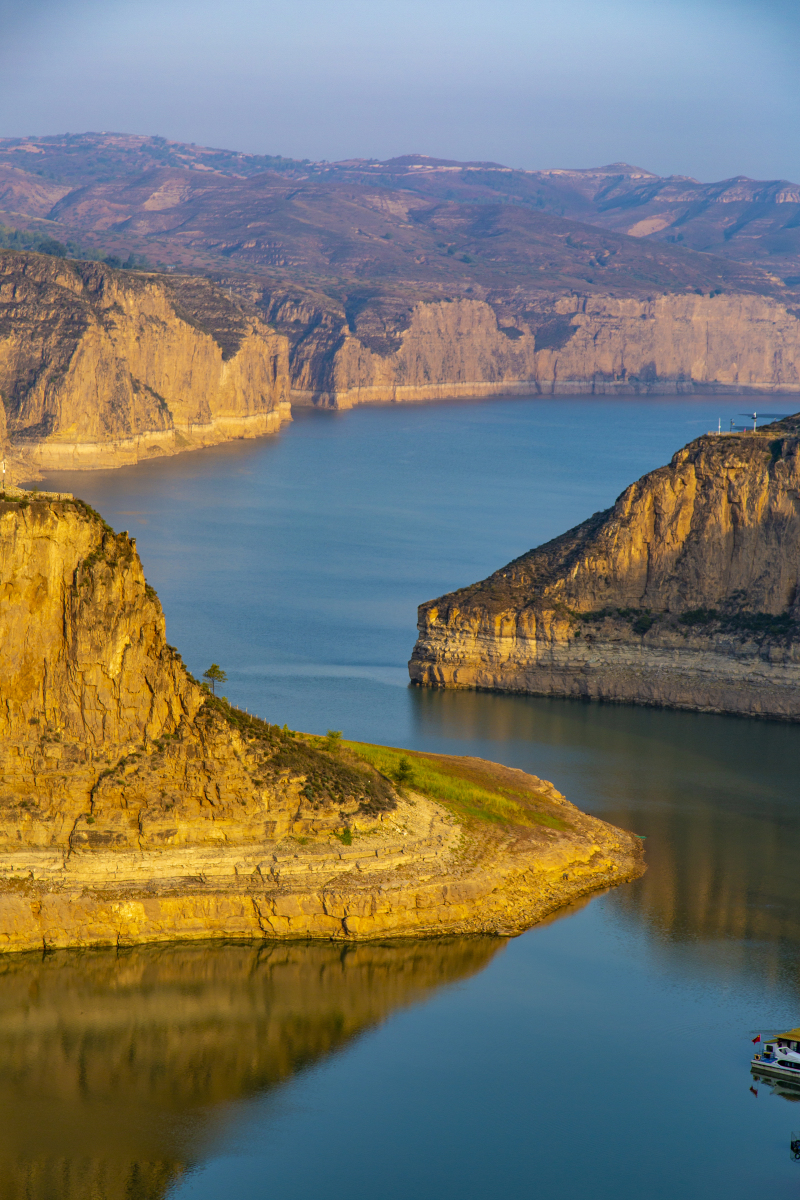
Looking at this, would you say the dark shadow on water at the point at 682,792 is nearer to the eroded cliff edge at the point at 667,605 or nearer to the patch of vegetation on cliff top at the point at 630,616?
the eroded cliff edge at the point at 667,605

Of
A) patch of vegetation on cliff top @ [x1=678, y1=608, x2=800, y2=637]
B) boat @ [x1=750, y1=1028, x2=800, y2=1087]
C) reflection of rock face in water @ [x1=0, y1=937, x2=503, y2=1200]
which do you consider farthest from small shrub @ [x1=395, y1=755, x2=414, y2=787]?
patch of vegetation on cliff top @ [x1=678, y1=608, x2=800, y2=637]

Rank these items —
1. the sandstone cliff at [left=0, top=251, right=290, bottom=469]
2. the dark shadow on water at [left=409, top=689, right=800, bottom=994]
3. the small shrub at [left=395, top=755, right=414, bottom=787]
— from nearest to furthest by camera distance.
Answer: the dark shadow on water at [left=409, top=689, right=800, bottom=994]
the small shrub at [left=395, top=755, right=414, bottom=787]
the sandstone cliff at [left=0, top=251, right=290, bottom=469]

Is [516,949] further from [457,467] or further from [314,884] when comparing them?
[457,467]

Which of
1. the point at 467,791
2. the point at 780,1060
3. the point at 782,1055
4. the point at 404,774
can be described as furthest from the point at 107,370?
the point at 780,1060

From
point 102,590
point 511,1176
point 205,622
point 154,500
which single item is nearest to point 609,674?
point 205,622

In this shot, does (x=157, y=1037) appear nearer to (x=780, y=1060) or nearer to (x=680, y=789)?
(x=780, y=1060)

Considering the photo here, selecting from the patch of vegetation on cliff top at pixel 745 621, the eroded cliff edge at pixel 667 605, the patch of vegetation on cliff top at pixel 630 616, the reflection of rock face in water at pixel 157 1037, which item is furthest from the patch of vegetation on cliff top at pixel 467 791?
the patch of vegetation on cliff top at pixel 745 621

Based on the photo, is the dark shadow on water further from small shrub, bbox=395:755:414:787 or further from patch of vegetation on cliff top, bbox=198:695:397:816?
patch of vegetation on cliff top, bbox=198:695:397:816

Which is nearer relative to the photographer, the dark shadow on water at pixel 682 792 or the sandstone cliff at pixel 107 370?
the dark shadow on water at pixel 682 792
